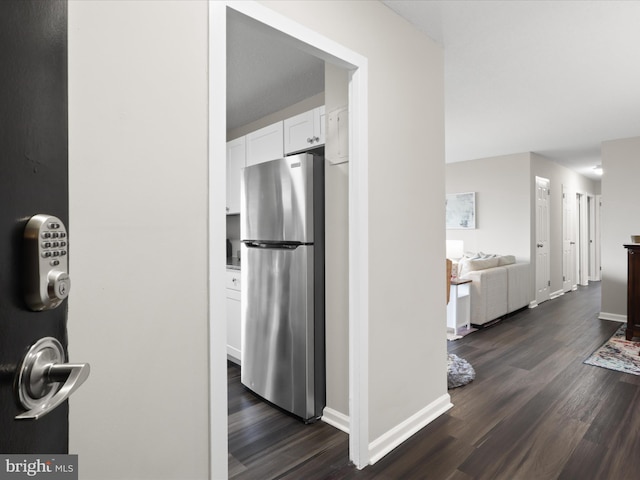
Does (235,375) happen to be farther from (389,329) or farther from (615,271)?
(615,271)

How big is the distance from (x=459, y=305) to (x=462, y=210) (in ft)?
9.65

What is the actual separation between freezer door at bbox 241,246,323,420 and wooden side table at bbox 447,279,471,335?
248 cm

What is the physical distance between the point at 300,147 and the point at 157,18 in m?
1.73

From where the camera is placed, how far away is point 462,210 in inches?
266

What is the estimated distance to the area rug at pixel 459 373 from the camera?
2.87 meters

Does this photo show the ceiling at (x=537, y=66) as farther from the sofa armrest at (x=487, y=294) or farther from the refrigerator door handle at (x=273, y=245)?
the sofa armrest at (x=487, y=294)

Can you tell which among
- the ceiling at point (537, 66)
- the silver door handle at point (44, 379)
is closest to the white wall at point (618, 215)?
the ceiling at point (537, 66)

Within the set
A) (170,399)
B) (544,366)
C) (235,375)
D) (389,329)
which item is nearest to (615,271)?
(544,366)

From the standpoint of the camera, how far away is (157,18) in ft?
3.79

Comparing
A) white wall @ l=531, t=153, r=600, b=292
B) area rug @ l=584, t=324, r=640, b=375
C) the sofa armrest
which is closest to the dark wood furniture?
area rug @ l=584, t=324, r=640, b=375

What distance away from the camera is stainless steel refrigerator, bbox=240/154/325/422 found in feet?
7.64

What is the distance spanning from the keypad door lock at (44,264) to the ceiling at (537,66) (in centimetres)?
211

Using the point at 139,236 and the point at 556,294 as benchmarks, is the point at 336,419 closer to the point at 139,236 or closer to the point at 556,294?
the point at 139,236

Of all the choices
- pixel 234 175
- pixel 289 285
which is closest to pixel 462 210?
pixel 234 175
